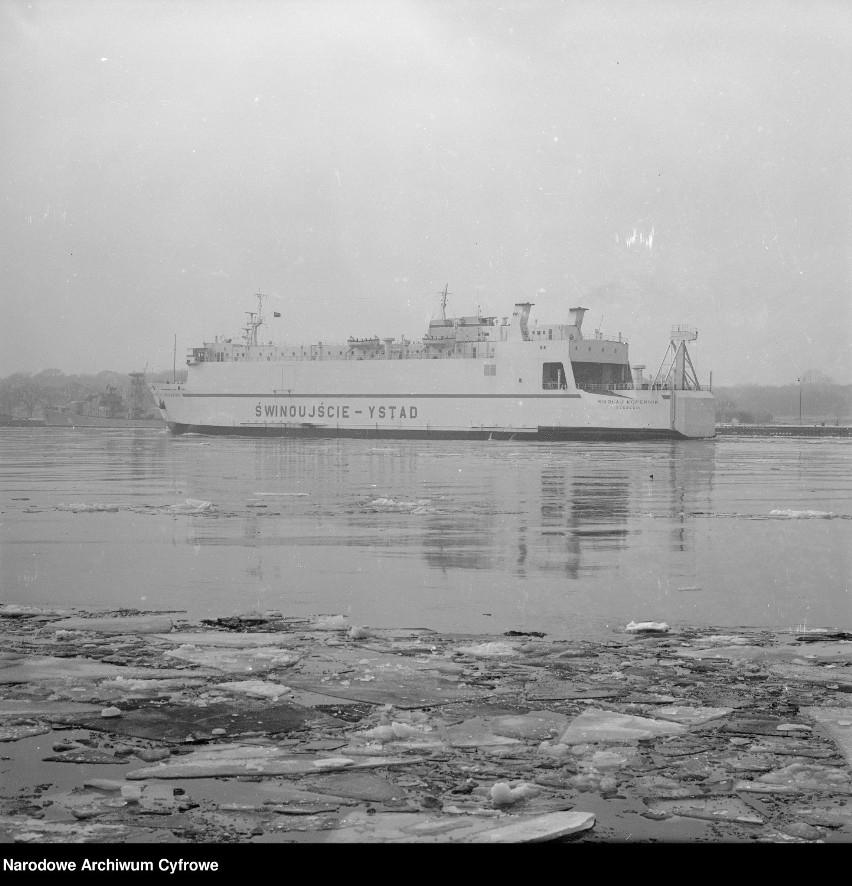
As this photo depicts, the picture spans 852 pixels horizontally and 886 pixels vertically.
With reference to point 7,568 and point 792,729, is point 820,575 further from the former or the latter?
point 7,568

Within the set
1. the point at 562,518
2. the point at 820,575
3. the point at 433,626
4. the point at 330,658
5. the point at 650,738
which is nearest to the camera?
the point at 650,738

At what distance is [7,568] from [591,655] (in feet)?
15.5

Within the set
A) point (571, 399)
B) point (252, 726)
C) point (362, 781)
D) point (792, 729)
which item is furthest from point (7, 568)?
point (571, 399)

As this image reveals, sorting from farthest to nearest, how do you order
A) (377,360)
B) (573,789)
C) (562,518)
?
1. (377,360)
2. (562,518)
3. (573,789)

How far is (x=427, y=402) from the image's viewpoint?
2024 inches

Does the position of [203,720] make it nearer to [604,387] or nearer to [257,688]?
[257,688]

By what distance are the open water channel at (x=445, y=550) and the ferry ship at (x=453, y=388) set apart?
3048cm

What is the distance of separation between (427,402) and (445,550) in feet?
141

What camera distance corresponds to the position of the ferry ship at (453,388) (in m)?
48.2

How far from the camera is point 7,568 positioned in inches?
306

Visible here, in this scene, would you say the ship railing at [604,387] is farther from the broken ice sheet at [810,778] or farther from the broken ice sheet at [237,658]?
the broken ice sheet at [810,778]

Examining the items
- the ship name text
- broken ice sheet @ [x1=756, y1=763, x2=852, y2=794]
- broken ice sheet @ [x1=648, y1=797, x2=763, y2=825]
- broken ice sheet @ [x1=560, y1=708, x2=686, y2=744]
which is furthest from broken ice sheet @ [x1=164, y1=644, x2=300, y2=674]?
the ship name text

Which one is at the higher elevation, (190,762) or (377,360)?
(377,360)

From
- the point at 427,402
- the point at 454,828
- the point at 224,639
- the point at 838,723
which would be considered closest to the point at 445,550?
the point at 224,639
